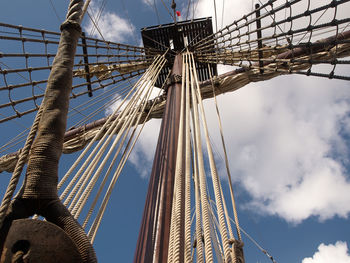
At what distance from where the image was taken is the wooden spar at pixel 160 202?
2078 millimetres

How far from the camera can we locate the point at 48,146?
1098 millimetres

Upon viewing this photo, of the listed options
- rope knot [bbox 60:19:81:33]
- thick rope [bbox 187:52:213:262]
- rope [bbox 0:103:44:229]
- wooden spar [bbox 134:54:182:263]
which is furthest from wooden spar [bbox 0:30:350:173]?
rope [bbox 0:103:44:229]

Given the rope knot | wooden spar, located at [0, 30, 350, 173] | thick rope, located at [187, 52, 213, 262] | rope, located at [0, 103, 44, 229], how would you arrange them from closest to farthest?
rope, located at [0, 103, 44, 229] → the rope knot → thick rope, located at [187, 52, 213, 262] → wooden spar, located at [0, 30, 350, 173]

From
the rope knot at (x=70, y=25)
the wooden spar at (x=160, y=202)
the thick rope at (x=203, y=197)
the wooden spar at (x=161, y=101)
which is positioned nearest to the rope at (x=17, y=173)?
the rope knot at (x=70, y=25)

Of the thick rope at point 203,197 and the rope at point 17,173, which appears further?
the thick rope at point 203,197

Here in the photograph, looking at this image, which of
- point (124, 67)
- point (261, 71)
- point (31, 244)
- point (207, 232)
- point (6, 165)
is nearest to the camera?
point (31, 244)

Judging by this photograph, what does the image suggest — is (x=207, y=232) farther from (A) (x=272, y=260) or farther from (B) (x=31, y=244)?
(A) (x=272, y=260)

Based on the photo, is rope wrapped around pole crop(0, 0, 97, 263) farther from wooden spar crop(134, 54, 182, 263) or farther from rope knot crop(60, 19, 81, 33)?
wooden spar crop(134, 54, 182, 263)

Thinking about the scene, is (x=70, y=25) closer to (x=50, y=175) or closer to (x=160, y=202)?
(x=50, y=175)

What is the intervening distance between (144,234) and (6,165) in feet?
20.2

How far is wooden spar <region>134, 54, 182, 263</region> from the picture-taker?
2.08 m

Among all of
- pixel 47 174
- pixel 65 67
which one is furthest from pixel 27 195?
pixel 65 67

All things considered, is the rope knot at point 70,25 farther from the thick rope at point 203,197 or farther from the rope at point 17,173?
the thick rope at point 203,197

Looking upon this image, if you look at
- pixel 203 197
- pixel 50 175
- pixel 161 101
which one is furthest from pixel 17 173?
pixel 161 101
